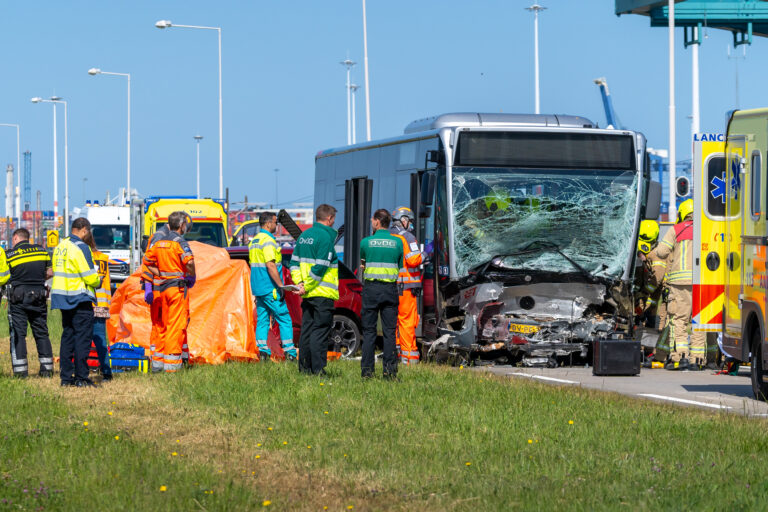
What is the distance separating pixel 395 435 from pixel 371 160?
11158mm

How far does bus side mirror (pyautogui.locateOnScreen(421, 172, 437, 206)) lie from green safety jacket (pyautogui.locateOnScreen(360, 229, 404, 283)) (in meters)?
2.83

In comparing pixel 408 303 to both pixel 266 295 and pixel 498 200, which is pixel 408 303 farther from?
pixel 266 295

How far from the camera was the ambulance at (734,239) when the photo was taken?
502 inches

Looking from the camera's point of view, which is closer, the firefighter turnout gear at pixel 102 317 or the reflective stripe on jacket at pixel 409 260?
the firefighter turnout gear at pixel 102 317

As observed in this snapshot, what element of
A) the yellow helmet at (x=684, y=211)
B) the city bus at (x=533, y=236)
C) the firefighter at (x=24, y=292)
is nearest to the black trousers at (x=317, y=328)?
the firefighter at (x=24, y=292)

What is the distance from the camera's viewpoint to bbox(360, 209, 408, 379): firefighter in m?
13.8

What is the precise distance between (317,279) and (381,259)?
26.7 inches

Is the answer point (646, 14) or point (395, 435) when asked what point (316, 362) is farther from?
point (646, 14)

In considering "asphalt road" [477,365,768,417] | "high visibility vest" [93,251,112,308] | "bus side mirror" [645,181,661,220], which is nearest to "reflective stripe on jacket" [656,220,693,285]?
"bus side mirror" [645,181,661,220]

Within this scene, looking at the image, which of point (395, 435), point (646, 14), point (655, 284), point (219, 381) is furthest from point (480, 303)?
point (646, 14)

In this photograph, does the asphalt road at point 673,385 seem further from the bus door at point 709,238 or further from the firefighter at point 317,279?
the firefighter at point 317,279

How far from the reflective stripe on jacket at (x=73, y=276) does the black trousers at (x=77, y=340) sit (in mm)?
117

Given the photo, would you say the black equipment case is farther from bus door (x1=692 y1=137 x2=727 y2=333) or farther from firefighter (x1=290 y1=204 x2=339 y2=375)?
firefighter (x1=290 y1=204 x2=339 y2=375)

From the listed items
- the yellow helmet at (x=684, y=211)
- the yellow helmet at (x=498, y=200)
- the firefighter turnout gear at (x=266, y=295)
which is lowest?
the firefighter turnout gear at (x=266, y=295)
